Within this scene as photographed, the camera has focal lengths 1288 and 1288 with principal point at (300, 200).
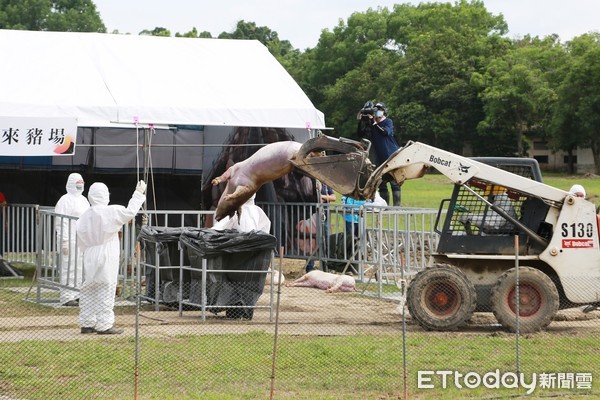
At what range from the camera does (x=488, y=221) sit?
1549 cm

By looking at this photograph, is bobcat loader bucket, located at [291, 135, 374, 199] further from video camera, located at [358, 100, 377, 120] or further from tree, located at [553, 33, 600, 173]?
tree, located at [553, 33, 600, 173]

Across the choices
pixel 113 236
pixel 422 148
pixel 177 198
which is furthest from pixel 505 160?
pixel 177 198

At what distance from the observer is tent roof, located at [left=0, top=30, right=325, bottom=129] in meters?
19.8

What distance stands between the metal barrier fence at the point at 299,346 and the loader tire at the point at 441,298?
0.11 metres

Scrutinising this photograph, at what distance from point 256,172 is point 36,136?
441 centimetres

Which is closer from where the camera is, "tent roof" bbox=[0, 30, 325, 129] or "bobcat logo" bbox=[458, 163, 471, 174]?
"bobcat logo" bbox=[458, 163, 471, 174]

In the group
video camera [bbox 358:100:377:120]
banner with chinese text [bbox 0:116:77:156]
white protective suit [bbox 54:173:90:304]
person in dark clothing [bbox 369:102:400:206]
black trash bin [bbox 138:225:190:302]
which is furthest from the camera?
person in dark clothing [bbox 369:102:400:206]

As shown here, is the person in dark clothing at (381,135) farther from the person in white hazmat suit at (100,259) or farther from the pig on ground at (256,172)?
the person in white hazmat suit at (100,259)

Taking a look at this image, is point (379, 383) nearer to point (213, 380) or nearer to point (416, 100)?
point (213, 380)

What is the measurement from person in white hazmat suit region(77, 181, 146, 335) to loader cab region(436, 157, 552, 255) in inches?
149

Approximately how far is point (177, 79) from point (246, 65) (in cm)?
184

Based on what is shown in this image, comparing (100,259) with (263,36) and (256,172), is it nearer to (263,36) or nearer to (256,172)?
(256,172)

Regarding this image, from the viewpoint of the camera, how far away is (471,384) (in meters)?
11.8

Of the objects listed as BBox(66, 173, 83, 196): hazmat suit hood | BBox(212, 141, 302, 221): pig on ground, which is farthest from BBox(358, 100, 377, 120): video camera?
BBox(66, 173, 83, 196): hazmat suit hood
